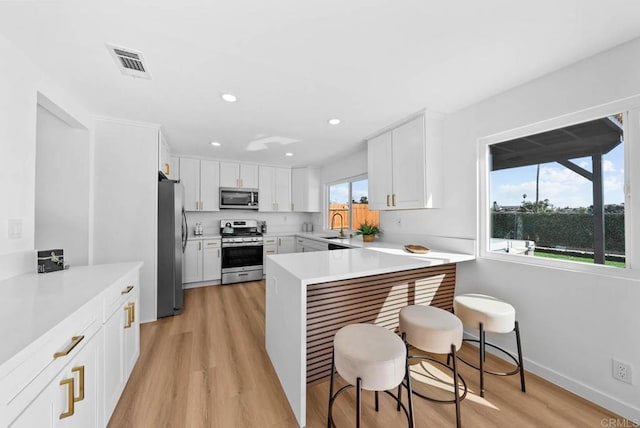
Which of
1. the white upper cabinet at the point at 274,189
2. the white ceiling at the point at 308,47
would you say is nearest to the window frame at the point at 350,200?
the white upper cabinet at the point at 274,189

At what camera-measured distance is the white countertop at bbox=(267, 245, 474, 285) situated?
1510mm

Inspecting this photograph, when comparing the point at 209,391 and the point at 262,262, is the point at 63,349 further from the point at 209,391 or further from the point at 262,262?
the point at 262,262

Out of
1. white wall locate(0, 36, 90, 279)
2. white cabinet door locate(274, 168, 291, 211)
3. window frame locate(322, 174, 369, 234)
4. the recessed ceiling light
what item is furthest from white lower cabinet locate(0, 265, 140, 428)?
white cabinet door locate(274, 168, 291, 211)

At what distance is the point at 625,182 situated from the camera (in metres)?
1.53

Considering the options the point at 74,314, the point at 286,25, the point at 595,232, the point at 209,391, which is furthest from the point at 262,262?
the point at 595,232

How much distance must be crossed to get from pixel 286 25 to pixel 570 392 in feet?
9.99

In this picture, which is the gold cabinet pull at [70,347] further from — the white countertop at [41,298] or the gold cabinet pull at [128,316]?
the gold cabinet pull at [128,316]

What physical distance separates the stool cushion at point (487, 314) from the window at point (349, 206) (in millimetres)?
1989

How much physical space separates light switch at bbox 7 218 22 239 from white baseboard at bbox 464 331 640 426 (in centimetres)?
372

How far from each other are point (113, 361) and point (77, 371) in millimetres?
545


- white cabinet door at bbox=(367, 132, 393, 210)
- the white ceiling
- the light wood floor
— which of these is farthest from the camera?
white cabinet door at bbox=(367, 132, 393, 210)

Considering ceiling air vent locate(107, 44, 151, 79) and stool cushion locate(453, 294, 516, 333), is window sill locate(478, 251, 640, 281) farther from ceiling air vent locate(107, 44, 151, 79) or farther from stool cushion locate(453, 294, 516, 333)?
ceiling air vent locate(107, 44, 151, 79)

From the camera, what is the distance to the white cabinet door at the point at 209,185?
170 inches

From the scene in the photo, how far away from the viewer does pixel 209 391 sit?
171cm
